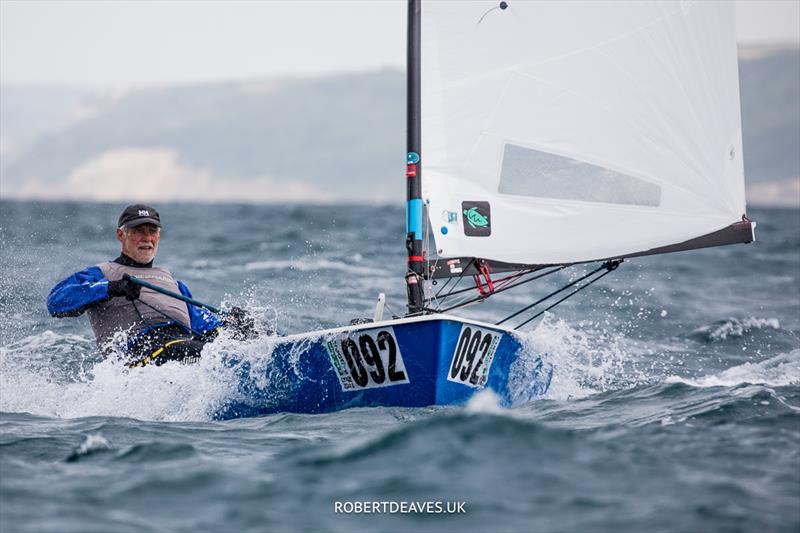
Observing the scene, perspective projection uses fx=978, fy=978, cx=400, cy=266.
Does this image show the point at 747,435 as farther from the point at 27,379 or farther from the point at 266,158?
the point at 266,158

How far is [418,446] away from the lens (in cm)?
418

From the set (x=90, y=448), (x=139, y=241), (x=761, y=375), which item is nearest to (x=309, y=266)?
(x=139, y=241)

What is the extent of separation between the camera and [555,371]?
613 centimetres

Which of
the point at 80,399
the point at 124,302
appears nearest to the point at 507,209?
the point at 124,302

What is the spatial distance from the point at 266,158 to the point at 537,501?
19319 cm

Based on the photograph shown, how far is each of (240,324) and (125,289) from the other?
764 millimetres

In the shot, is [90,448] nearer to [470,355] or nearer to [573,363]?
[470,355]

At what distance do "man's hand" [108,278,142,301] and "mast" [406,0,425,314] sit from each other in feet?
5.26

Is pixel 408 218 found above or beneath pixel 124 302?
above

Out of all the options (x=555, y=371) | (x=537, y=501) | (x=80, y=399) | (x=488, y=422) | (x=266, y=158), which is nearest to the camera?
(x=537, y=501)

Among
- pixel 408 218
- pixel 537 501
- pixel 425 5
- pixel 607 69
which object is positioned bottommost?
pixel 537 501

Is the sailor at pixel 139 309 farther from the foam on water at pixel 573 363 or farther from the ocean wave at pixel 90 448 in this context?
the foam on water at pixel 573 363

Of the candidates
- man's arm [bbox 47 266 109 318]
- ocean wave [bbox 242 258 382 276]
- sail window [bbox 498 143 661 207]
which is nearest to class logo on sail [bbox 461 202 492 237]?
sail window [bbox 498 143 661 207]

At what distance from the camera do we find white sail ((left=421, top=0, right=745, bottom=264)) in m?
6.06
